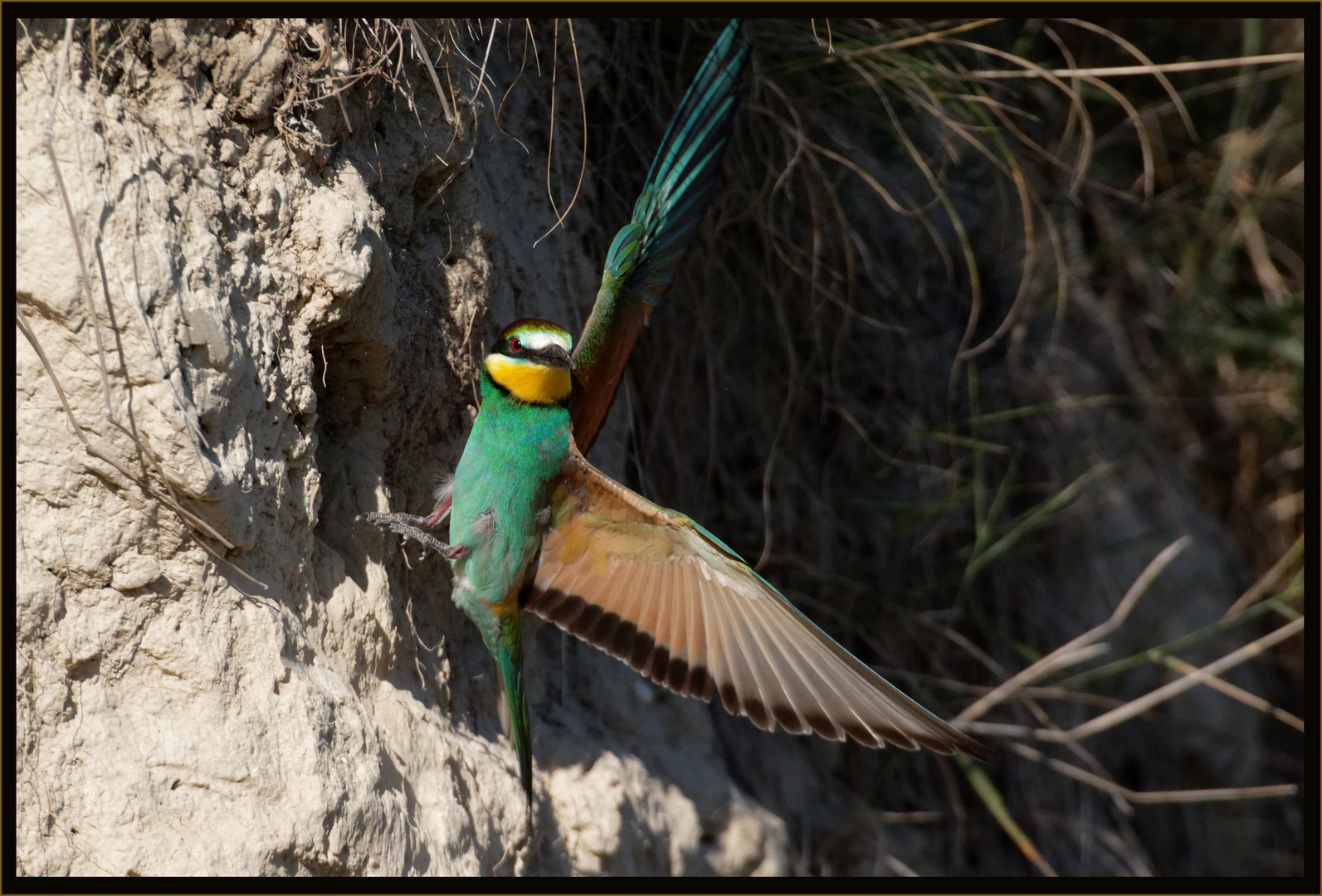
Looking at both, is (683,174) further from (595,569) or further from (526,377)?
(595,569)

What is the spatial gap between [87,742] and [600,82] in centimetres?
152

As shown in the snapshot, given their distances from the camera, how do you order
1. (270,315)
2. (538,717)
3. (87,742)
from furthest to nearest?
(538,717), (270,315), (87,742)

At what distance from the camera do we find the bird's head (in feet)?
5.74

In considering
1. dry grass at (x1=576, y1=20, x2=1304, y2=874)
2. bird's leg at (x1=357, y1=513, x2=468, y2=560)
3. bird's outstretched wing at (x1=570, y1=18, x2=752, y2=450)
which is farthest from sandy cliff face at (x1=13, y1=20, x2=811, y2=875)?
dry grass at (x1=576, y1=20, x2=1304, y2=874)

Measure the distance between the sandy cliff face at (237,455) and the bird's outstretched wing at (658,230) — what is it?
0.22m

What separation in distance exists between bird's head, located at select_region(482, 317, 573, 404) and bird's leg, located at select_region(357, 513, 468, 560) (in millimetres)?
271

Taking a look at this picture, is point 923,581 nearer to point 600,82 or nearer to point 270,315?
point 600,82

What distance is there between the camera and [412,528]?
5.62 ft

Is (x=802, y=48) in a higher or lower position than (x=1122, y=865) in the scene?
higher

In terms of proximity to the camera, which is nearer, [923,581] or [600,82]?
[600,82]

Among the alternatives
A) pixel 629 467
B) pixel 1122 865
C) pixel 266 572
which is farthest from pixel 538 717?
pixel 1122 865

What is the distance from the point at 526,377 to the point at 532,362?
0.11 ft

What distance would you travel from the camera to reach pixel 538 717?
212 centimetres

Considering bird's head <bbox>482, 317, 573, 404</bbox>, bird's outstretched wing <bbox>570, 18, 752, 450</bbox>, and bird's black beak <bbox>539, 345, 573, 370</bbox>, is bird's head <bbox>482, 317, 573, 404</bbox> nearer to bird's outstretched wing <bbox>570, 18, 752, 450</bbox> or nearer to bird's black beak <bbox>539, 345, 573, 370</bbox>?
bird's black beak <bbox>539, 345, 573, 370</bbox>
